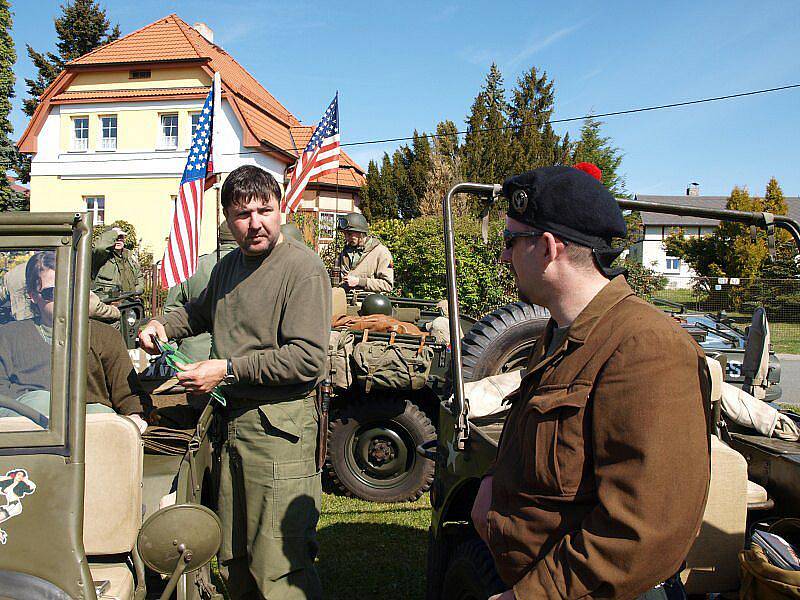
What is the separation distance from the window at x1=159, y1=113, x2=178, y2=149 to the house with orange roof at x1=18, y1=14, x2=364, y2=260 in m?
0.04

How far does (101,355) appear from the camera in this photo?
11.6ft

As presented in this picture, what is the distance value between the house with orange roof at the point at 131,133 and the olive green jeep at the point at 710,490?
22.2m

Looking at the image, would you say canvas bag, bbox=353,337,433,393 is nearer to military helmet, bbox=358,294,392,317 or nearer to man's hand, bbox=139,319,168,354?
military helmet, bbox=358,294,392,317

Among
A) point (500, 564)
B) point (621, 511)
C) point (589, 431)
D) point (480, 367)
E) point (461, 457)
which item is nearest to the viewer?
point (621, 511)

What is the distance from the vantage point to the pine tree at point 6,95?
74.0 ft

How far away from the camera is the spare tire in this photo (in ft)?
15.2

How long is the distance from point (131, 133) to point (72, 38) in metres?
9.73

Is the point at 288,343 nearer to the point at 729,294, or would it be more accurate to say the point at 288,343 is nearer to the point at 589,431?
the point at 589,431

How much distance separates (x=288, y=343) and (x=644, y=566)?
72.4 inches

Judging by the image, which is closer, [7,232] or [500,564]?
[500,564]

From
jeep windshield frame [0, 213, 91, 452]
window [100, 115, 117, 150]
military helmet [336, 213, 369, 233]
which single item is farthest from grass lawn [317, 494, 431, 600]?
window [100, 115, 117, 150]

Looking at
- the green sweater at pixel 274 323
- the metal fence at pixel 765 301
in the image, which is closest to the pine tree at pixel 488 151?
the metal fence at pixel 765 301

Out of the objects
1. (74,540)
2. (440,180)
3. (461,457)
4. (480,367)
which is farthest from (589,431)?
(440,180)

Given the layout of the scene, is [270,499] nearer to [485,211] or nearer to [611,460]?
[485,211]
